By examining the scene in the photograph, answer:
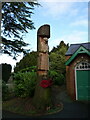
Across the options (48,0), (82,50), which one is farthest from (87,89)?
(48,0)

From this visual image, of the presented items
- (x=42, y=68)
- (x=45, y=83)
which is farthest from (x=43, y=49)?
(x=45, y=83)

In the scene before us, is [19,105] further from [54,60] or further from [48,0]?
[54,60]

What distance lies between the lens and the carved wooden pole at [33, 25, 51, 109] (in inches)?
230

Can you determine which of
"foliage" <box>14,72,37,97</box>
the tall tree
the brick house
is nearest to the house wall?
the brick house

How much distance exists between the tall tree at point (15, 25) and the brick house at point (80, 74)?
615cm

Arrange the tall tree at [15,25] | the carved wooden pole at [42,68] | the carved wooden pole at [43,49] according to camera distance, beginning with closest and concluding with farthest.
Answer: the carved wooden pole at [42,68] < the carved wooden pole at [43,49] < the tall tree at [15,25]

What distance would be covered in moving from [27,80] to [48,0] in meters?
4.14

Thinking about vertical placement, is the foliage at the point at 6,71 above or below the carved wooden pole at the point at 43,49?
below

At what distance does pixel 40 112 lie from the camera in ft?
18.2

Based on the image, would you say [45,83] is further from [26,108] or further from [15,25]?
[15,25]

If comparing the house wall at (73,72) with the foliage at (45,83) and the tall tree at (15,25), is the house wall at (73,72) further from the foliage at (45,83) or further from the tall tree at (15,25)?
the tall tree at (15,25)

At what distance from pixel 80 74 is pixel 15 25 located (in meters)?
8.01

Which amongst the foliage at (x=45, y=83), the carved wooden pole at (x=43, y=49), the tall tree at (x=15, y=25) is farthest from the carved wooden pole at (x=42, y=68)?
the tall tree at (x=15, y=25)

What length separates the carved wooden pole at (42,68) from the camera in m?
5.85
